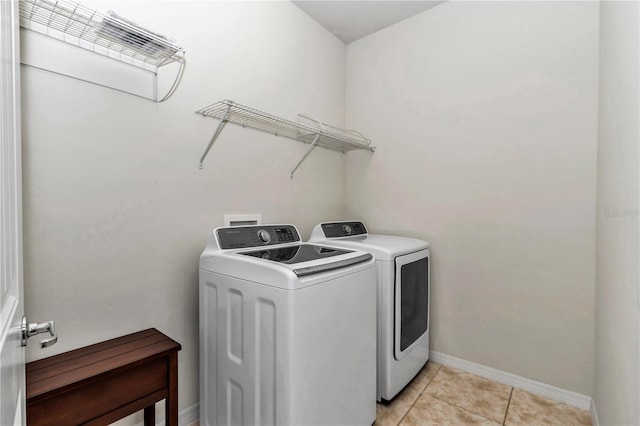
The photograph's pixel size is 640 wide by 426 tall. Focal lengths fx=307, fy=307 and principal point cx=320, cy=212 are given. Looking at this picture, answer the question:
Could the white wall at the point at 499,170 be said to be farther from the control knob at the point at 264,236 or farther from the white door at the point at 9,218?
the white door at the point at 9,218

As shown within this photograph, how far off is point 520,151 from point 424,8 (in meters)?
1.36

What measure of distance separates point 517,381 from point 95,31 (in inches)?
119

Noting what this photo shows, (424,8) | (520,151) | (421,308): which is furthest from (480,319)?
(424,8)

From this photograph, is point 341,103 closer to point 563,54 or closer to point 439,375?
point 563,54

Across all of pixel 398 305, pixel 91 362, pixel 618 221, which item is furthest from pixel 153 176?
pixel 618 221

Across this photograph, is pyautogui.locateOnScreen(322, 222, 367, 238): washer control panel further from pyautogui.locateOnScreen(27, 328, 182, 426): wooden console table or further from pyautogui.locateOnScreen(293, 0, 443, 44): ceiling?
pyautogui.locateOnScreen(293, 0, 443, 44): ceiling

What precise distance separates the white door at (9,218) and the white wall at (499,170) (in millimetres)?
2297

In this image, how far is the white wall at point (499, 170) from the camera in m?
1.86

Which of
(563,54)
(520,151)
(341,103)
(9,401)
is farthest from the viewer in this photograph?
(341,103)

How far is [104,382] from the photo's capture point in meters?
1.19

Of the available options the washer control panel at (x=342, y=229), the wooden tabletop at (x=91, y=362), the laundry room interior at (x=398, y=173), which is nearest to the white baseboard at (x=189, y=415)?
the laundry room interior at (x=398, y=173)

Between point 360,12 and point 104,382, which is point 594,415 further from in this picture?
point 360,12

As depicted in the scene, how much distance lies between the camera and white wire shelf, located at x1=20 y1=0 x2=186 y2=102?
1.13 meters

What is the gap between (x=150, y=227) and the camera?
155 cm
